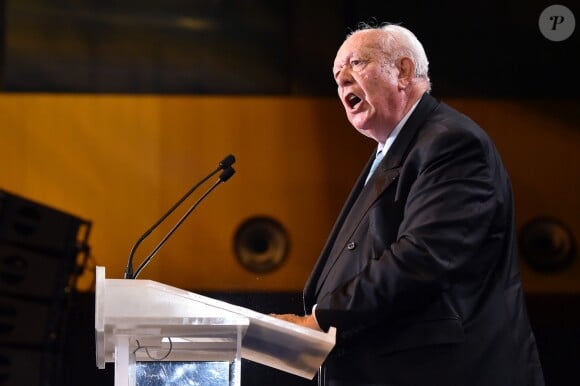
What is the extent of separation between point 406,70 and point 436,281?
584 mm

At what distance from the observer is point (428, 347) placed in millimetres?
1965

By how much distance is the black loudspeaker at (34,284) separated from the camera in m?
3.90

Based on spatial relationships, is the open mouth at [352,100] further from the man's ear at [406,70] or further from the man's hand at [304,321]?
the man's hand at [304,321]

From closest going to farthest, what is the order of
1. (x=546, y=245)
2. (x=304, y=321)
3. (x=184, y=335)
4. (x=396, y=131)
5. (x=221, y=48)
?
(x=184, y=335)
(x=304, y=321)
(x=396, y=131)
(x=546, y=245)
(x=221, y=48)

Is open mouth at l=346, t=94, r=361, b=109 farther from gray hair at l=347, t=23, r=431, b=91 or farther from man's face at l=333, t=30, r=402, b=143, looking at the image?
gray hair at l=347, t=23, r=431, b=91

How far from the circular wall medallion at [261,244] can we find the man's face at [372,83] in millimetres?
2093

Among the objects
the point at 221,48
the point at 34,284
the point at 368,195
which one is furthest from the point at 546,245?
the point at 368,195

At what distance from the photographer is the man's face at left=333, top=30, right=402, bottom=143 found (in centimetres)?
227

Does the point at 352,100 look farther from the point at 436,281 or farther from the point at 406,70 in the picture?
the point at 436,281

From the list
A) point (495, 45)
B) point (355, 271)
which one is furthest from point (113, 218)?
point (355, 271)

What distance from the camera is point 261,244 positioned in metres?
4.38

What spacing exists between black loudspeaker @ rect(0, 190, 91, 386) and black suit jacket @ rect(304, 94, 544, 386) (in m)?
2.11

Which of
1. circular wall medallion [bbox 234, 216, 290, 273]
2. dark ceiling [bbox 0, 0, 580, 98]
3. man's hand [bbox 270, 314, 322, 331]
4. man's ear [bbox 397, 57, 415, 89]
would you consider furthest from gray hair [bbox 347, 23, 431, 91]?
circular wall medallion [bbox 234, 216, 290, 273]

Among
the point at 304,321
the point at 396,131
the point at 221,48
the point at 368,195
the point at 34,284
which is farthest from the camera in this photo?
the point at 221,48
